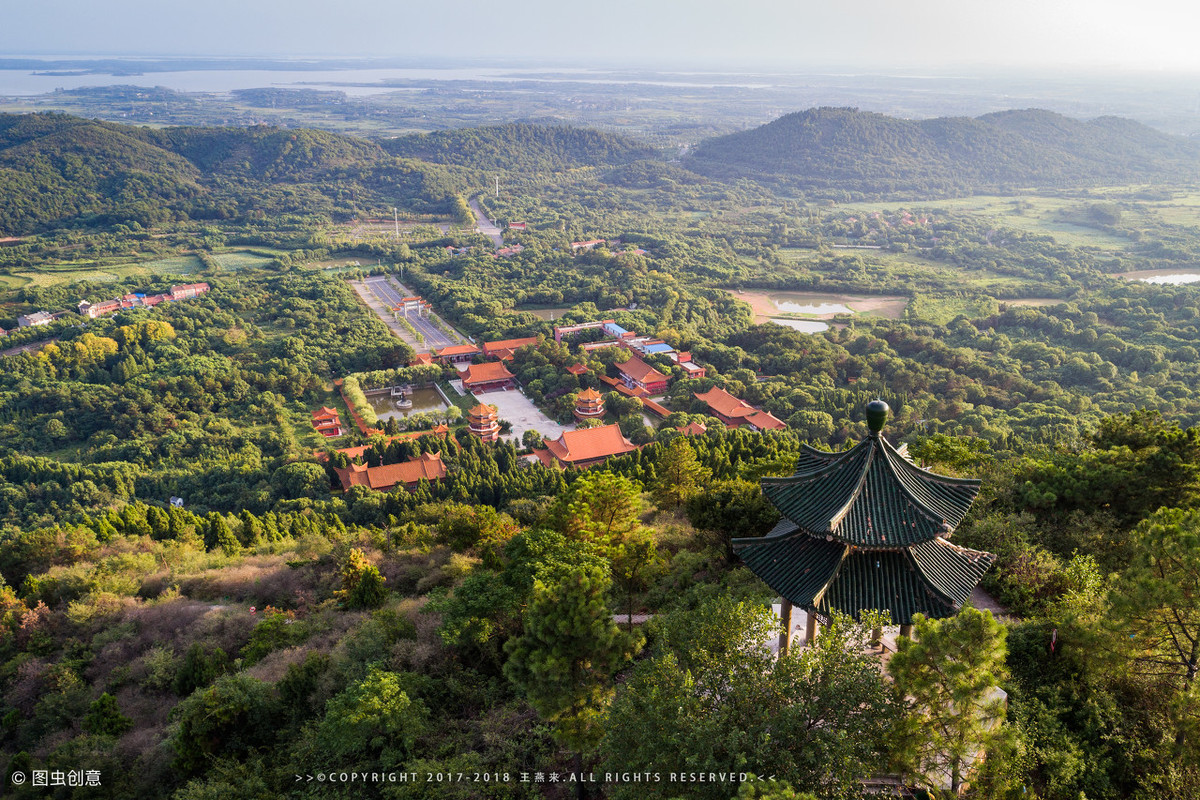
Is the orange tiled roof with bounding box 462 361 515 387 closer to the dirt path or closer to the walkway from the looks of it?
the walkway

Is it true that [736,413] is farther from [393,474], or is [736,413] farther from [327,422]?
[327,422]

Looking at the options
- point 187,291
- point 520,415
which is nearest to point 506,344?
point 520,415

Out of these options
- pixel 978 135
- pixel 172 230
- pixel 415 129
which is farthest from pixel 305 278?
pixel 415 129

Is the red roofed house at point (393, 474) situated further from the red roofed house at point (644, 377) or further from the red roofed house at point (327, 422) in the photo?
the red roofed house at point (644, 377)

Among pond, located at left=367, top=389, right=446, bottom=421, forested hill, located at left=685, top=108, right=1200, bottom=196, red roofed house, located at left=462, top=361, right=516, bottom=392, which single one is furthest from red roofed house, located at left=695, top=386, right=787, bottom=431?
forested hill, located at left=685, top=108, right=1200, bottom=196

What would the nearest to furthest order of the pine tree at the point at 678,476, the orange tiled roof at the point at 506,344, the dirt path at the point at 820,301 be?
the pine tree at the point at 678,476, the orange tiled roof at the point at 506,344, the dirt path at the point at 820,301

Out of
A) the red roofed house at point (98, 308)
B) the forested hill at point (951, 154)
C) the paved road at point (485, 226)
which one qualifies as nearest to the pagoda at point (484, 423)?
the red roofed house at point (98, 308)
